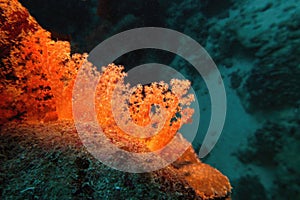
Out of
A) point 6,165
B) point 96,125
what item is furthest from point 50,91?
point 6,165

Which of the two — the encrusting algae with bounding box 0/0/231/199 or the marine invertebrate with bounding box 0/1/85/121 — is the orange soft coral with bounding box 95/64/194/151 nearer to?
the encrusting algae with bounding box 0/0/231/199

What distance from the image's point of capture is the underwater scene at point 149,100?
6.15ft

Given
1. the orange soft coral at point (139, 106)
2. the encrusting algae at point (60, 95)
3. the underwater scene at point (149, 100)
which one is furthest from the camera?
the orange soft coral at point (139, 106)

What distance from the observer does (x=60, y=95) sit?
288cm

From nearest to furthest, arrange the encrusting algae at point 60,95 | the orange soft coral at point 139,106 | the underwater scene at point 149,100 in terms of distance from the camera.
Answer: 1. the underwater scene at point 149,100
2. the encrusting algae at point 60,95
3. the orange soft coral at point 139,106

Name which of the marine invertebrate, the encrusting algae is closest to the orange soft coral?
the encrusting algae

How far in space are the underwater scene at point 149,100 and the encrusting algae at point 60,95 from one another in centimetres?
1

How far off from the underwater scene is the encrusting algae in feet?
0.05

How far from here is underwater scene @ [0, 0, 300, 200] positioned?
1876 mm

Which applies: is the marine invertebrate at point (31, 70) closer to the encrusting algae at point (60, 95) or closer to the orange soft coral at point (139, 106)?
the encrusting algae at point (60, 95)

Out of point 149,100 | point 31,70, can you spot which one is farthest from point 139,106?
point 31,70

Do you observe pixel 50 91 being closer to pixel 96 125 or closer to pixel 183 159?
pixel 96 125

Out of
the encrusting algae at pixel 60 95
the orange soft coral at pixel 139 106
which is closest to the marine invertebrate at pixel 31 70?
the encrusting algae at pixel 60 95

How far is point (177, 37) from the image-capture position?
9328 mm
